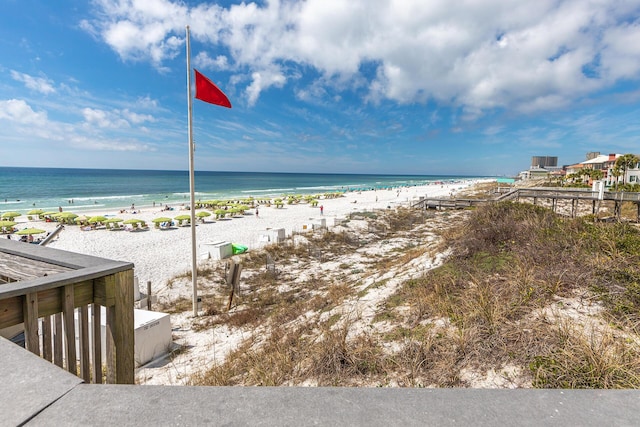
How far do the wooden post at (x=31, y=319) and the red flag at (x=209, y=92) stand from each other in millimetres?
8162

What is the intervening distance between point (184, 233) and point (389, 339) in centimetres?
2192

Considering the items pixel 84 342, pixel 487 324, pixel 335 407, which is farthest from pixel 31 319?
pixel 487 324

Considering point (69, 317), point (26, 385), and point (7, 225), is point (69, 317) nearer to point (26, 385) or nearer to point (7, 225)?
point (26, 385)

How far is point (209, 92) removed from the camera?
352 inches

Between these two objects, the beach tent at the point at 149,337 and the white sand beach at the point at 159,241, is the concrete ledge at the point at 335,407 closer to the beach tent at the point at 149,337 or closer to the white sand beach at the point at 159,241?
the beach tent at the point at 149,337

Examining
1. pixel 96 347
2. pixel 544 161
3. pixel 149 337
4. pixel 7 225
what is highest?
pixel 544 161

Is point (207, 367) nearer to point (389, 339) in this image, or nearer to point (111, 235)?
point (389, 339)

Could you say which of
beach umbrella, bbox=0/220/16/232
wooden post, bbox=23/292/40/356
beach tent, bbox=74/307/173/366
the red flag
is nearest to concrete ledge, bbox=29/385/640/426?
wooden post, bbox=23/292/40/356

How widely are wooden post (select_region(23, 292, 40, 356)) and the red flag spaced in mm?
8162

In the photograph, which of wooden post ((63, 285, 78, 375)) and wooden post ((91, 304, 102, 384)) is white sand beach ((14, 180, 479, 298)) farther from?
wooden post ((63, 285, 78, 375))

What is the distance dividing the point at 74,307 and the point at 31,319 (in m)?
0.20

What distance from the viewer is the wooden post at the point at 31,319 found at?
1.74 metres

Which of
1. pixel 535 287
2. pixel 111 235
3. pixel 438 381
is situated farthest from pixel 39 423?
pixel 111 235

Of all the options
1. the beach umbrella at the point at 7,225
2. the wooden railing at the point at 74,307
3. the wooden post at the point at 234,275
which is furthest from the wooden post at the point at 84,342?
the beach umbrella at the point at 7,225
